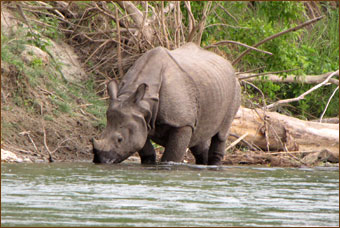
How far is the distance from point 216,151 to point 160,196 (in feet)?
14.4

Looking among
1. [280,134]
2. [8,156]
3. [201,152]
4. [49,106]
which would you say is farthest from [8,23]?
[280,134]

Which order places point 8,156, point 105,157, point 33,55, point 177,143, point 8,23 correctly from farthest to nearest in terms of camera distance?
point 8,23
point 33,55
point 8,156
point 177,143
point 105,157

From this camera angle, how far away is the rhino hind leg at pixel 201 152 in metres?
10.6

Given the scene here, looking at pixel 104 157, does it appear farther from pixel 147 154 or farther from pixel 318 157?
pixel 318 157

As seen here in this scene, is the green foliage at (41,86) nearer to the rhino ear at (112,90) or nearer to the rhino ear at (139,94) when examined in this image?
the rhino ear at (112,90)

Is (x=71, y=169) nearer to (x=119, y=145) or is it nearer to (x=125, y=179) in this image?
(x=119, y=145)

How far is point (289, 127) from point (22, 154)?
437cm

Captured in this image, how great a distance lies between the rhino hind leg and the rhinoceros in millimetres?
269

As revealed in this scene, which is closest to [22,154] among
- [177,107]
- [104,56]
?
[177,107]

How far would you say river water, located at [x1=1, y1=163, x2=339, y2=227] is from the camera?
5.12 meters

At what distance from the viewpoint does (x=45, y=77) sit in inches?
474

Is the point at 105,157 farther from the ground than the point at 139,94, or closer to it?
closer to it

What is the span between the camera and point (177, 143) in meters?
9.20

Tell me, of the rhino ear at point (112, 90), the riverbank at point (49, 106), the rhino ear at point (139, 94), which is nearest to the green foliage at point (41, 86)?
the riverbank at point (49, 106)
